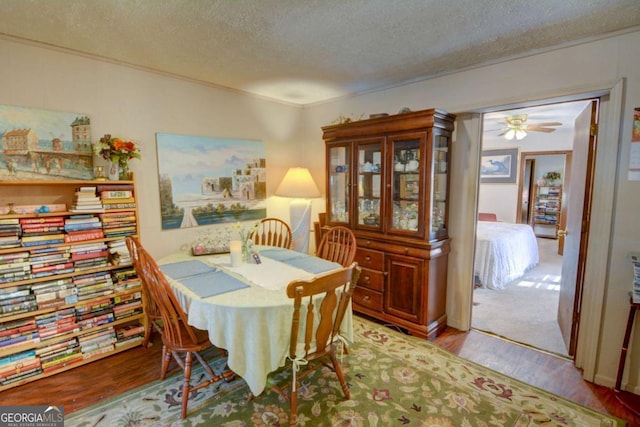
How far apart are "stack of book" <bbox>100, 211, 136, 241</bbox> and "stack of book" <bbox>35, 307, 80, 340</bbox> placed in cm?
63

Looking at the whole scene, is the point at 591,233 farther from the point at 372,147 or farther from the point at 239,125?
the point at 239,125

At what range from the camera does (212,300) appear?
1728 millimetres

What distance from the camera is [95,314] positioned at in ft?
7.96

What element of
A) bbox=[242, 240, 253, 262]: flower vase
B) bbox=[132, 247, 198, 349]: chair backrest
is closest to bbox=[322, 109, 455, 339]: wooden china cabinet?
bbox=[242, 240, 253, 262]: flower vase

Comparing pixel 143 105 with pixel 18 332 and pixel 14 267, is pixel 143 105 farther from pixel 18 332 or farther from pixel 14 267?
pixel 18 332

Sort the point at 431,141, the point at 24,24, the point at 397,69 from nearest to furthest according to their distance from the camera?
1. the point at 24,24
2. the point at 431,141
3. the point at 397,69

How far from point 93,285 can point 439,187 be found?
302 centimetres

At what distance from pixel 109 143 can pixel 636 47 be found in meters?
3.77

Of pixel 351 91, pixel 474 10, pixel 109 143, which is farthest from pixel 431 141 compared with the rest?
pixel 109 143

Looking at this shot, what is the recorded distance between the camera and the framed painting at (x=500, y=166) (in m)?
6.68

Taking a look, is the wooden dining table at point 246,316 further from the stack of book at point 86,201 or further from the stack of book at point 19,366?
the stack of book at point 19,366

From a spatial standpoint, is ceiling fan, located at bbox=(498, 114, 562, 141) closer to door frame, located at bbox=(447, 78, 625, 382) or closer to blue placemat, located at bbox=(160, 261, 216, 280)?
door frame, located at bbox=(447, 78, 625, 382)

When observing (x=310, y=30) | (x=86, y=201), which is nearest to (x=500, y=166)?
(x=310, y=30)

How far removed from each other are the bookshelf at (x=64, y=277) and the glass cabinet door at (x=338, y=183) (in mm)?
1884
